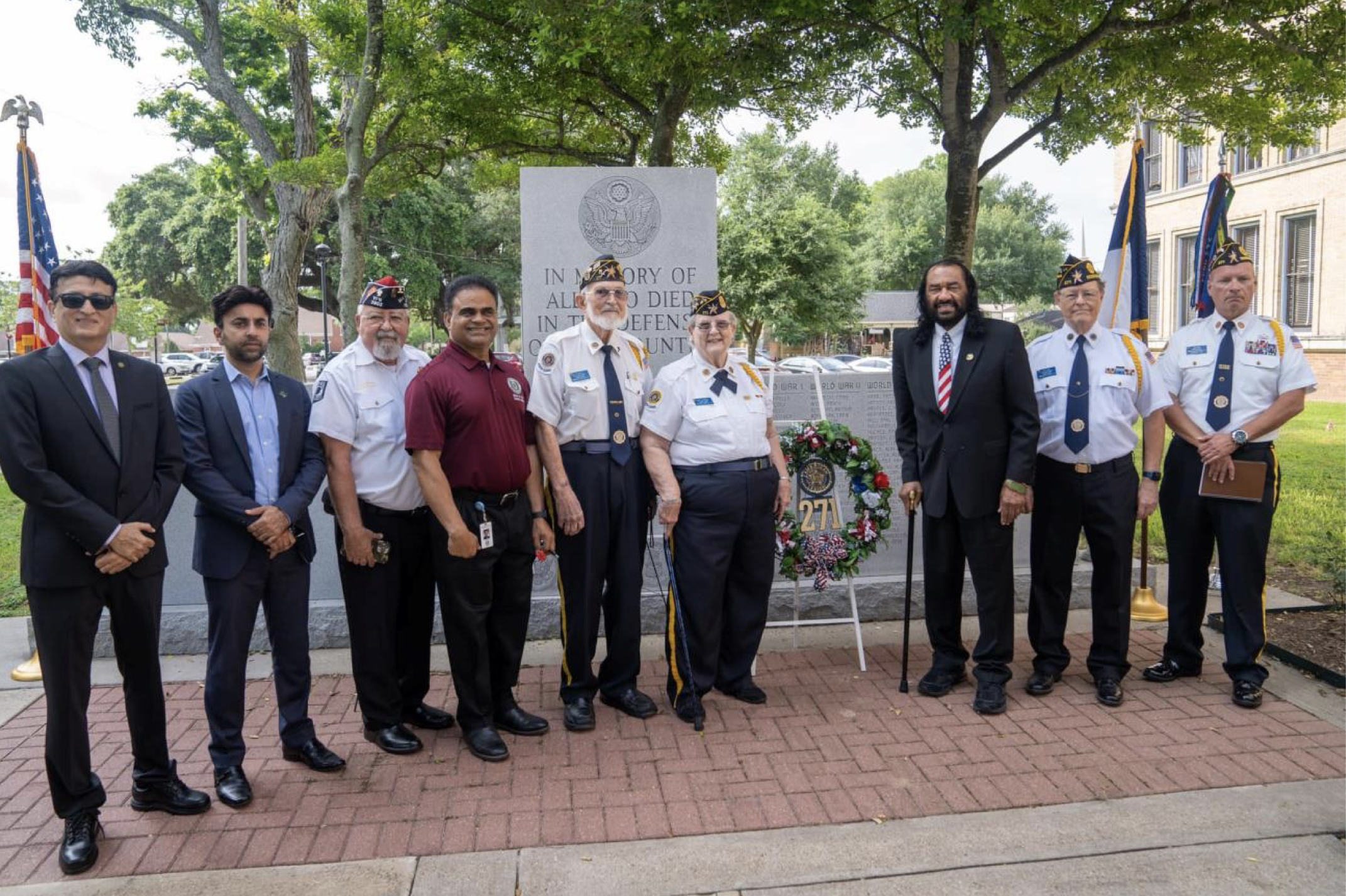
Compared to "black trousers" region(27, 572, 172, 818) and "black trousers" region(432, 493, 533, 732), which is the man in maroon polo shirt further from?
"black trousers" region(27, 572, 172, 818)

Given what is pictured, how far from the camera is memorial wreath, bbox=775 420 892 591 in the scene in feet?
16.9

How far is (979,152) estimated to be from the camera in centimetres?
759

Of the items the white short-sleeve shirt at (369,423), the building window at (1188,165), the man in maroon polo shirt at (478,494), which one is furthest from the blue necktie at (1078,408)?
the building window at (1188,165)

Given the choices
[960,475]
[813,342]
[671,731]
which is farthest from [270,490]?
[813,342]

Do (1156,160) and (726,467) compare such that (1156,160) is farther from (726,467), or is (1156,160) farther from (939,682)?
(726,467)

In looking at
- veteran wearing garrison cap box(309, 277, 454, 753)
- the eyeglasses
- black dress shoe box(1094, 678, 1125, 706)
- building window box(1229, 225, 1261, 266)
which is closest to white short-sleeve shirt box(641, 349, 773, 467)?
veteran wearing garrison cap box(309, 277, 454, 753)

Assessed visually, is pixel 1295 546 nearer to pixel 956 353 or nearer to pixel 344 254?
pixel 956 353

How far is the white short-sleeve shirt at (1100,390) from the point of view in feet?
15.3

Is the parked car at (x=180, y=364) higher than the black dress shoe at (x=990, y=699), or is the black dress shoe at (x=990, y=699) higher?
the parked car at (x=180, y=364)

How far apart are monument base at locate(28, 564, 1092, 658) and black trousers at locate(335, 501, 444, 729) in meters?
1.30

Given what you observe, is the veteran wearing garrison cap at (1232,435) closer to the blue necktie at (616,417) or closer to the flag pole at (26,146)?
the blue necktie at (616,417)

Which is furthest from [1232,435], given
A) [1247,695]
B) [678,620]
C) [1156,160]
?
[1156,160]

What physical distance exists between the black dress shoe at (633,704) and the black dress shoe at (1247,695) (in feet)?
9.46

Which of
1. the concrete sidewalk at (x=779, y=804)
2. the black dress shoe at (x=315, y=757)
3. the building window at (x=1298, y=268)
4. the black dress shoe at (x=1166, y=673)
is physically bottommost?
the concrete sidewalk at (x=779, y=804)
